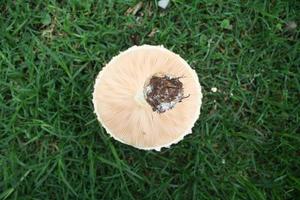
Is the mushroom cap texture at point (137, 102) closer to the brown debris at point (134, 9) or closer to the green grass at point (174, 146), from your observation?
the green grass at point (174, 146)

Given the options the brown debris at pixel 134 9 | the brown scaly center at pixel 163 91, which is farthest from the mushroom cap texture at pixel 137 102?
the brown debris at pixel 134 9

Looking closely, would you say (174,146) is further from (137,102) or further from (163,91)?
(163,91)

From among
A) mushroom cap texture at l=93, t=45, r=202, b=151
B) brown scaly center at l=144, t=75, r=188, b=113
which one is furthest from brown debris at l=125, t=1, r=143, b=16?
brown scaly center at l=144, t=75, r=188, b=113

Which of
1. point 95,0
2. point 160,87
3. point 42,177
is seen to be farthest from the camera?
point 95,0

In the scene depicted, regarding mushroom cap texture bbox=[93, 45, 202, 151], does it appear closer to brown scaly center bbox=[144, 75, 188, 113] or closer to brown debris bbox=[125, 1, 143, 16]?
brown scaly center bbox=[144, 75, 188, 113]

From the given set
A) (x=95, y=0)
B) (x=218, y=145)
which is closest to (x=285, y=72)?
(x=218, y=145)

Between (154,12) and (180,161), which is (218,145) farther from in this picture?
(154,12)

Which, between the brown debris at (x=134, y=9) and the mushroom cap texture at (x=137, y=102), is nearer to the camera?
the mushroom cap texture at (x=137, y=102)
